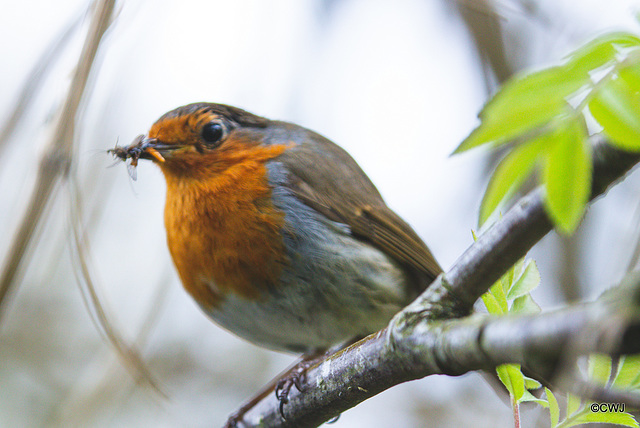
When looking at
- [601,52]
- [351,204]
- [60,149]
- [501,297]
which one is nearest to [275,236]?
[351,204]

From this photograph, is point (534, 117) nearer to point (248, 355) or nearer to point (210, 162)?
point (210, 162)

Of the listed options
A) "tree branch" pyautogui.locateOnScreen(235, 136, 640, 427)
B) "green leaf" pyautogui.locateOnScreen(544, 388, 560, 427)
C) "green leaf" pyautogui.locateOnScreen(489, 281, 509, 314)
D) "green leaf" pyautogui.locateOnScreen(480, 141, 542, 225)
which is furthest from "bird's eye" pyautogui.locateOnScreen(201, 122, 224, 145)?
"green leaf" pyautogui.locateOnScreen(480, 141, 542, 225)

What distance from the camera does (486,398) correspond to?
4535 millimetres

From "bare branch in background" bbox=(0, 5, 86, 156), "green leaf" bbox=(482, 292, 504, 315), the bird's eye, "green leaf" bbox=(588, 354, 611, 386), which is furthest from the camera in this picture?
the bird's eye

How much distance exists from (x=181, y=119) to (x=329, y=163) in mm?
729

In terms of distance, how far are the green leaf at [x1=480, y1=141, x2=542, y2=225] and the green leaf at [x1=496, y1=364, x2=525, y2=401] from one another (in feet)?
1.74

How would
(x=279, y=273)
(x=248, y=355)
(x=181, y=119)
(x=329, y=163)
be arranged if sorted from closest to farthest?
(x=279, y=273)
(x=181, y=119)
(x=329, y=163)
(x=248, y=355)

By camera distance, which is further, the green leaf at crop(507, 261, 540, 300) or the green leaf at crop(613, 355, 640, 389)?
the green leaf at crop(507, 261, 540, 300)

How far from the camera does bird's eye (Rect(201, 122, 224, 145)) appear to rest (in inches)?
117

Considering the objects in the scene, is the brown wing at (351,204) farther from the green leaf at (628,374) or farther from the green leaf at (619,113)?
the green leaf at (619,113)

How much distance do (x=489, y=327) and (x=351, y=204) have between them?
1.99 metres

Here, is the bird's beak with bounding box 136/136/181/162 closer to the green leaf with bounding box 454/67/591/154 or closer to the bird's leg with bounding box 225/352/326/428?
the bird's leg with bounding box 225/352/326/428

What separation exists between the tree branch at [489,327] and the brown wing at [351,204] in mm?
1106

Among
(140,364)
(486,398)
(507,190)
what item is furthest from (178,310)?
(507,190)
